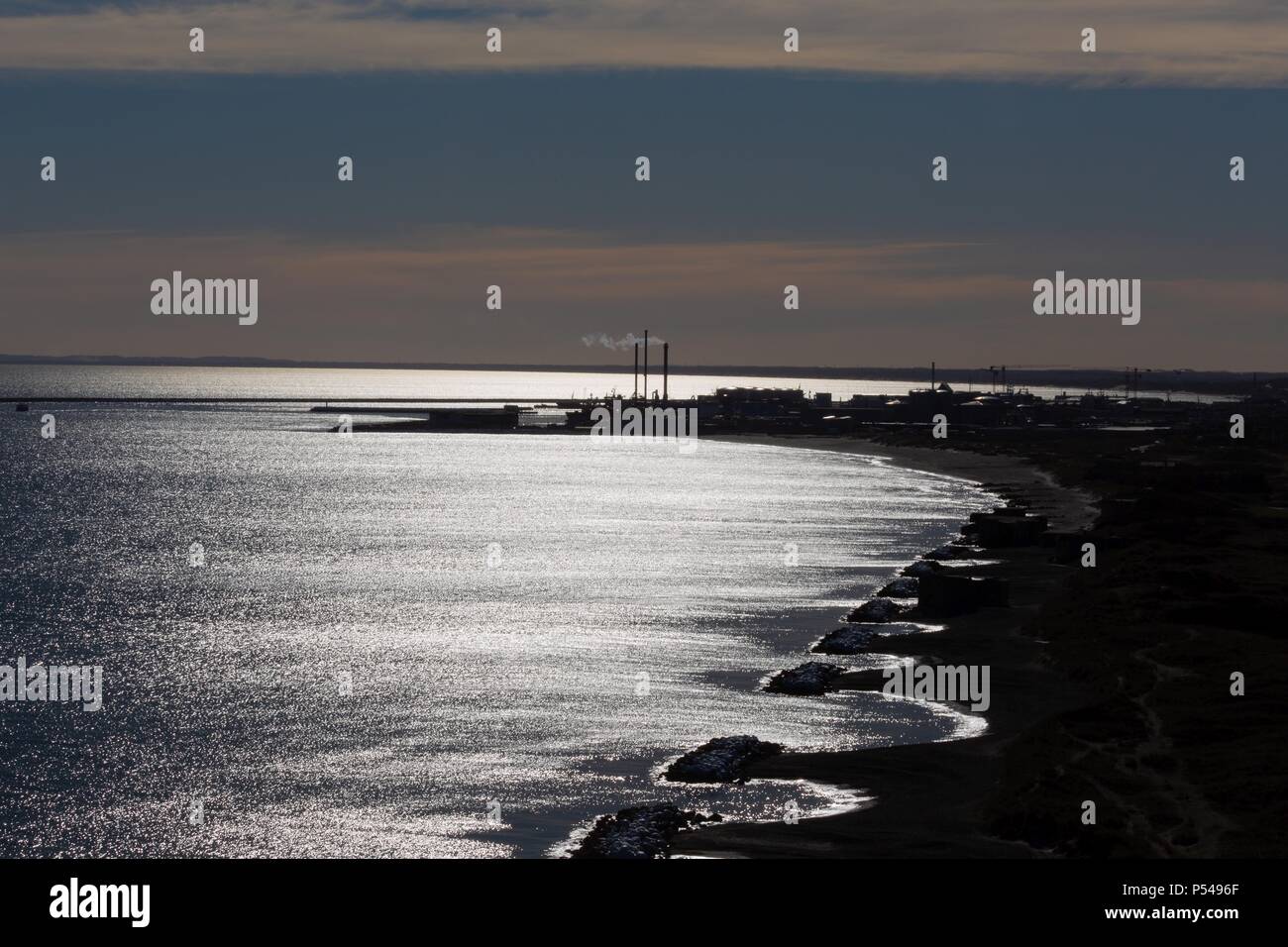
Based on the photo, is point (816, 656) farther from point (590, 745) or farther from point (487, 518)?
point (487, 518)

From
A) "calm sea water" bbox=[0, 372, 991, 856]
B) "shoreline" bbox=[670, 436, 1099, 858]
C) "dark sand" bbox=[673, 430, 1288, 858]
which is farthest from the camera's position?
"calm sea water" bbox=[0, 372, 991, 856]

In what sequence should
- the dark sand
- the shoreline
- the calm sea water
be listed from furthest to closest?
1. the calm sea water
2. the shoreline
3. the dark sand

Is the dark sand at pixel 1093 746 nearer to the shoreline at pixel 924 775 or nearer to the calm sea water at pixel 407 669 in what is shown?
the shoreline at pixel 924 775

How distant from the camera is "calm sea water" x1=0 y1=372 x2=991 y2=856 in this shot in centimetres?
3569

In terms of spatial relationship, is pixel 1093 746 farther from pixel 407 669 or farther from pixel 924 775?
pixel 407 669

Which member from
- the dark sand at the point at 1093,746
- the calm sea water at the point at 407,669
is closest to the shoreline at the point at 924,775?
the dark sand at the point at 1093,746

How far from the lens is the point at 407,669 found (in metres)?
58.2

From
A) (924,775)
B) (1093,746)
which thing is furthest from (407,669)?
(1093,746)

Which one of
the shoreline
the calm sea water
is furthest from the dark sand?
the calm sea water

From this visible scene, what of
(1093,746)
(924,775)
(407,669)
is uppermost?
(1093,746)

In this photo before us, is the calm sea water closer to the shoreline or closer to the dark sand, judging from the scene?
the shoreline

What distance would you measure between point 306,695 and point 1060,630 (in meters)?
30.5

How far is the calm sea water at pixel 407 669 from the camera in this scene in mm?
35688
